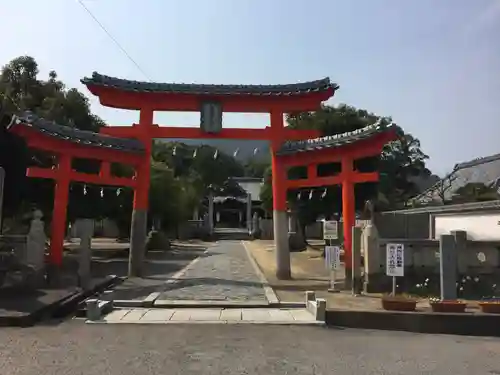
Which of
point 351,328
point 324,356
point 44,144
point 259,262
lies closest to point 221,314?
point 351,328

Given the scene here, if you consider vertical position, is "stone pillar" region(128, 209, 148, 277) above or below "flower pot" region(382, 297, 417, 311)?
above

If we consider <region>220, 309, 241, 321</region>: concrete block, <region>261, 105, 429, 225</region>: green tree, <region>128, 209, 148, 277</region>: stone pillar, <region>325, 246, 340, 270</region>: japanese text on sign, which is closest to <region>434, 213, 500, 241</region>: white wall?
<region>325, 246, 340, 270</region>: japanese text on sign

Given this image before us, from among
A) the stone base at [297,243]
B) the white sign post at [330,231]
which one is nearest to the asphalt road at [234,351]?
the white sign post at [330,231]

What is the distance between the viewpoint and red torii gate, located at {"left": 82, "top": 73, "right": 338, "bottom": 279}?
20.7m

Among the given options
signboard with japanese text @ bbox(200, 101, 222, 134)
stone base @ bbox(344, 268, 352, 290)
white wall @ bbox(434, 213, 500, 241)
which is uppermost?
signboard with japanese text @ bbox(200, 101, 222, 134)

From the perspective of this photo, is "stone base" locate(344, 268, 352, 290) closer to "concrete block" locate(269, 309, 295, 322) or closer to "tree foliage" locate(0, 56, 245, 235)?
"concrete block" locate(269, 309, 295, 322)

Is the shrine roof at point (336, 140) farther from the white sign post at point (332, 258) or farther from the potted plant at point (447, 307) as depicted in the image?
the potted plant at point (447, 307)

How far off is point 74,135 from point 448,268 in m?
12.8

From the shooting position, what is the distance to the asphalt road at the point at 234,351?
25.7ft

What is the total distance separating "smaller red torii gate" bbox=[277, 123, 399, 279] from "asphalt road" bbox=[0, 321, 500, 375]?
802 cm

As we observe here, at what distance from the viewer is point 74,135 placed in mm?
19438

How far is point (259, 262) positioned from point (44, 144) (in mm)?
13592

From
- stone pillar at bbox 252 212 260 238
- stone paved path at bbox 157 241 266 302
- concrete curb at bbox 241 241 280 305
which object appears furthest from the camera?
stone pillar at bbox 252 212 260 238

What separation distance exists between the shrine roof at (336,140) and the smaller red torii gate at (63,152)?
550cm
